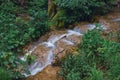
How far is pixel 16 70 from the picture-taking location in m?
6.77

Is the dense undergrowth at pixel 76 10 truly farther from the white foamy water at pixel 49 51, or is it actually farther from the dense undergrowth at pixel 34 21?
the white foamy water at pixel 49 51

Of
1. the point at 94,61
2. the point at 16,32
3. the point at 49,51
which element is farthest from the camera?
the point at 16,32

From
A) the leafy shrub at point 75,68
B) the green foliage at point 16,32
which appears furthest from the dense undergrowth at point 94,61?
the green foliage at point 16,32

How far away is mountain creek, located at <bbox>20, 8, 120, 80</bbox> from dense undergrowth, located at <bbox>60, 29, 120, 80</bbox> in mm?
365

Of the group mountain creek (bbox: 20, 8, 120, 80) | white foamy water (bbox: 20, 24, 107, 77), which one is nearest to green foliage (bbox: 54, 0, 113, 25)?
mountain creek (bbox: 20, 8, 120, 80)

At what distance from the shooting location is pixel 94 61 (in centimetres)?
664

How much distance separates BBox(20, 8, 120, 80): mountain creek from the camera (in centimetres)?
692

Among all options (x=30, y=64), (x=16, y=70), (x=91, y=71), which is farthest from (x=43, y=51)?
(x=91, y=71)

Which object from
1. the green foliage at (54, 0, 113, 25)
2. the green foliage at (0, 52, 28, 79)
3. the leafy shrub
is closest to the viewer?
the leafy shrub

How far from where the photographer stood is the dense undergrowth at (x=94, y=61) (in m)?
5.72

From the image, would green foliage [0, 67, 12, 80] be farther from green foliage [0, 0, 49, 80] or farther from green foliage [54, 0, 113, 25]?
green foliage [54, 0, 113, 25]

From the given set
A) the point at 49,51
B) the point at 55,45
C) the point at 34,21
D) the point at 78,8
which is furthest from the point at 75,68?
the point at 34,21

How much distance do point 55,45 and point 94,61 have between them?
5.41 feet

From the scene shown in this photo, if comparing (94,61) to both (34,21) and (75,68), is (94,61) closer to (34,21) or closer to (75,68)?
(75,68)
